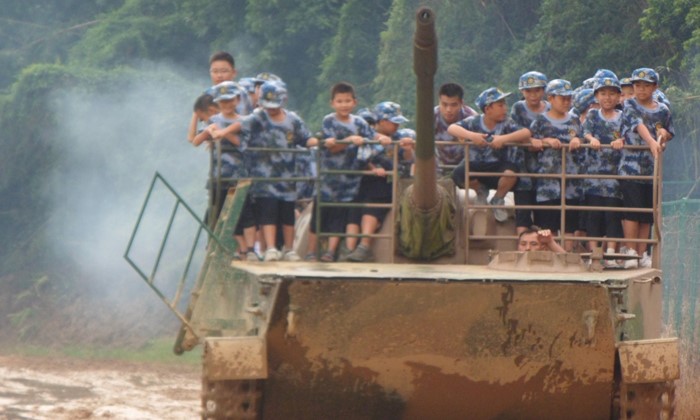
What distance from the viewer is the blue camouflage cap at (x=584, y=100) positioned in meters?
13.9

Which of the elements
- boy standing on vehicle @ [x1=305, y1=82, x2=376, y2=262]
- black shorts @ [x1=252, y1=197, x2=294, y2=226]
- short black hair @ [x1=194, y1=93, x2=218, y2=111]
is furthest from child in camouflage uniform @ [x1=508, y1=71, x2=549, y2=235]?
short black hair @ [x1=194, y1=93, x2=218, y2=111]

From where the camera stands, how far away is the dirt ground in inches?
717

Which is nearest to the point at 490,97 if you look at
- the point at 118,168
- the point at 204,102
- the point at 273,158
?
the point at 273,158

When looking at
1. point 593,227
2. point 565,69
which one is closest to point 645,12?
point 565,69

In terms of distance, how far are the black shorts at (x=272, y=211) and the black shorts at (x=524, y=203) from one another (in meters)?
1.72

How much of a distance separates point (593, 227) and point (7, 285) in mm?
18834

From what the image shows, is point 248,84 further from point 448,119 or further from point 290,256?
point 290,256

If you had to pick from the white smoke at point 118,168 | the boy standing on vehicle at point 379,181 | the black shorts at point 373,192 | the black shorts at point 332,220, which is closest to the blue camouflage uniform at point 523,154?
the boy standing on vehicle at point 379,181

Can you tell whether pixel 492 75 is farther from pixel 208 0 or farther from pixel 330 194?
pixel 330 194

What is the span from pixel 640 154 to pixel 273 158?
9.13ft

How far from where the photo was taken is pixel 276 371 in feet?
32.9

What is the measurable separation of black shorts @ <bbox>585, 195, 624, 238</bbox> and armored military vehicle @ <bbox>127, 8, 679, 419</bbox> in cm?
218

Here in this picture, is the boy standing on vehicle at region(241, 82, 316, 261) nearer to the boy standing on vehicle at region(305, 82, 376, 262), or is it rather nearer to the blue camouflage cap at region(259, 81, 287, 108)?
the blue camouflage cap at region(259, 81, 287, 108)

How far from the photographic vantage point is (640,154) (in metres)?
12.7
